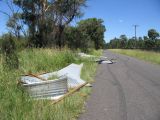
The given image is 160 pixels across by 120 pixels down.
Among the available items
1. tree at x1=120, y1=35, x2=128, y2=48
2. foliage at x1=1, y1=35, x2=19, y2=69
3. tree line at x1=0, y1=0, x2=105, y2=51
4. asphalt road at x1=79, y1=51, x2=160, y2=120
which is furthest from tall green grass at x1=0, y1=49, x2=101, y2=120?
tree at x1=120, y1=35, x2=128, y2=48

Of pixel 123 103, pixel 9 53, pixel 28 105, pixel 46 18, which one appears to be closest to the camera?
pixel 28 105

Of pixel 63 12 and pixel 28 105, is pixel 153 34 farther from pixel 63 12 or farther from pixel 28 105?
pixel 28 105

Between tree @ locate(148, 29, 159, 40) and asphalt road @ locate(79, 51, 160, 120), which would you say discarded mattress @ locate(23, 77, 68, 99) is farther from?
tree @ locate(148, 29, 159, 40)

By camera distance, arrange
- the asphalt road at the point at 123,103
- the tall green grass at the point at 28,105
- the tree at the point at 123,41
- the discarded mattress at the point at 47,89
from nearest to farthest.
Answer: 1. the tall green grass at the point at 28,105
2. the asphalt road at the point at 123,103
3. the discarded mattress at the point at 47,89
4. the tree at the point at 123,41

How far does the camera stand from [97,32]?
286ft

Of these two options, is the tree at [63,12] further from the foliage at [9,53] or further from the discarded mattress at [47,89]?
the discarded mattress at [47,89]

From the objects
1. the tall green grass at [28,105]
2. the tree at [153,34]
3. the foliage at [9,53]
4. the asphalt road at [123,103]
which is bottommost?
the asphalt road at [123,103]

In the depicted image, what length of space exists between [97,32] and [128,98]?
7830 centimetres

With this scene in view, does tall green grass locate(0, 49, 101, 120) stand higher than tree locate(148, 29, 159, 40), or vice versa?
tree locate(148, 29, 159, 40)

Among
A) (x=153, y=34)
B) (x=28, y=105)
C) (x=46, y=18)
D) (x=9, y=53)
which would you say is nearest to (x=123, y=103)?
(x=28, y=105)

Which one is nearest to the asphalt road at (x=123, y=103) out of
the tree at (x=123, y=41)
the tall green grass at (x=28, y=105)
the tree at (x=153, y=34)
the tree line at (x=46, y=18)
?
the tall green grass at (x=28, y=105)

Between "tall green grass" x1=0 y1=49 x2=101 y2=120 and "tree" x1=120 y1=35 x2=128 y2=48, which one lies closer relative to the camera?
"tall green grass" x1=0 y1=49 x2=101 y2=120

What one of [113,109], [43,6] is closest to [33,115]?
[113,109]

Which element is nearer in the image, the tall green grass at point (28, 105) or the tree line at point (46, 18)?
the tall green grass at point (28, 105)
